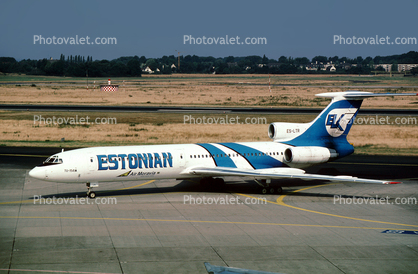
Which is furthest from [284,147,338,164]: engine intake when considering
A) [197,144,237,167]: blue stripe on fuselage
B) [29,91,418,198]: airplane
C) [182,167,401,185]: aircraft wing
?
[197,144,237,167]: blue stripe on fuselage

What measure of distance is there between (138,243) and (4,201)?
13.0 metres

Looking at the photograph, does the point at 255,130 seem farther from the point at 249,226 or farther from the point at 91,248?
the point at 91,248

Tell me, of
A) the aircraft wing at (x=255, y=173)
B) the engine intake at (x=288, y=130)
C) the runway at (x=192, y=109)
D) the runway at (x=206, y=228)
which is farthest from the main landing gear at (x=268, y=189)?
the runway at (x=192, y=109)

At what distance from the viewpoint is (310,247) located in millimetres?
23016

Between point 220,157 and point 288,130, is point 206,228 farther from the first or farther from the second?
point 288,130

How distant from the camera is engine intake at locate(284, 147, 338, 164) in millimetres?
35531

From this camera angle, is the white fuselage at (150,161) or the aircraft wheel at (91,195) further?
the aircraft wheel at (91,195)

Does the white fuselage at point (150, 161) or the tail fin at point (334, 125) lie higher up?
the tail fin at point (334, 125)

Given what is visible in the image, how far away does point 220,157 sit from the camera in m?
34.6

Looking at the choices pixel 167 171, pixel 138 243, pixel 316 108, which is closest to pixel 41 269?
pixel 138 243

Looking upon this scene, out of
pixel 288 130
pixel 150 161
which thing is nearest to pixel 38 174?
pixel 150 161

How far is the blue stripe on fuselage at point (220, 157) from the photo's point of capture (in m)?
34.4

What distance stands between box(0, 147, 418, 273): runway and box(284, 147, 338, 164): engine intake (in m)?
2.31

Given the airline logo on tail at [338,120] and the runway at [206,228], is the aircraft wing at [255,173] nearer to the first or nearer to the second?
the runway at [206,228]
